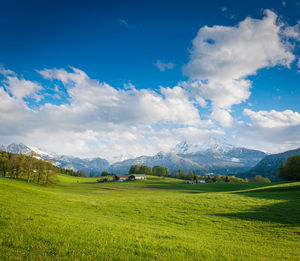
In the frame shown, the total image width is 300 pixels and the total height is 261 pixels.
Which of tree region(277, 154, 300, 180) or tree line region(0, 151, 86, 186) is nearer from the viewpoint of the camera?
tree line region(0, 151, 86, 186)

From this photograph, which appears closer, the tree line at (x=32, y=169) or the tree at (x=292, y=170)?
the tree line at (x=32, y=169)

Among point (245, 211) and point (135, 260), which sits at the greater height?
point (135, 260)

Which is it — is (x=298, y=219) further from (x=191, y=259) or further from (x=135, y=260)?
(x=135, y=260)

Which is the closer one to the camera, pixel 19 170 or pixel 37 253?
pixel 37 253

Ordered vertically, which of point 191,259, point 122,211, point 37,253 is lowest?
point 122,211

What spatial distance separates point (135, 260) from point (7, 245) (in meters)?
6.60

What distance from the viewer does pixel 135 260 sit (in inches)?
341

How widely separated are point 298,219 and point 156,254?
72.4ft

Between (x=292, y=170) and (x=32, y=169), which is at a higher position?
(x=292, y=170)

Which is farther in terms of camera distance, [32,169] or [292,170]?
[292,170]

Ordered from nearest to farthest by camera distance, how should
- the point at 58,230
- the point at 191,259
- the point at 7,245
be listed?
the point at 7,245, the point at 191,259, the point at 58,230

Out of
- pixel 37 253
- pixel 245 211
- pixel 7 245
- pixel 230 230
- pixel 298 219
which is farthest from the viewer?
pixel 245 211

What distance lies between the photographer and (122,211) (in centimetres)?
2697

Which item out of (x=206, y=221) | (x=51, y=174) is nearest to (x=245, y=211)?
(x=206, y=221)
